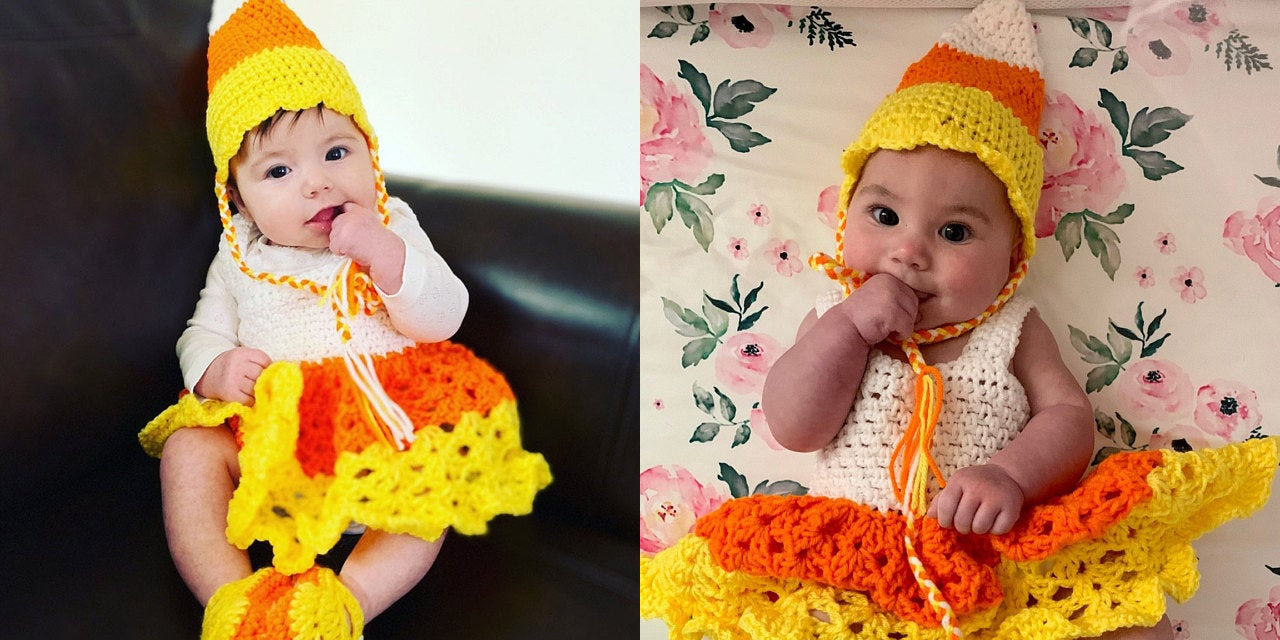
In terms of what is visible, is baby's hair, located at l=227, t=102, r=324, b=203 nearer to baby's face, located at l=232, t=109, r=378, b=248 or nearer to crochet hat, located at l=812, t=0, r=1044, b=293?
baby's face, located at l=232, t=109, r=378, b=248

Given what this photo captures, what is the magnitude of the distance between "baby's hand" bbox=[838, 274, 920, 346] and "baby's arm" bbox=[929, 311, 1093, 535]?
0.43ft

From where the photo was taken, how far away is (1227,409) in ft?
3.24

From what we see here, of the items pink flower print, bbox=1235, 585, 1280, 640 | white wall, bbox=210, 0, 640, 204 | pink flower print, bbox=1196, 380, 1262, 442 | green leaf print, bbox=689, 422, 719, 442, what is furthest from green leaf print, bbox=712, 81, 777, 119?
pink flower print, bbox=1235, 585, 1280, 640

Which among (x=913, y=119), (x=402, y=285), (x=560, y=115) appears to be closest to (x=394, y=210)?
(x=402, y=285)

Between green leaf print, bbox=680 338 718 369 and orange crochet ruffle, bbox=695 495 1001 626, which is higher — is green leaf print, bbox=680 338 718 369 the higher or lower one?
→ the higher one

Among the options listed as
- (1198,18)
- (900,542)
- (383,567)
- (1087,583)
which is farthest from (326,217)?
(1198,18)

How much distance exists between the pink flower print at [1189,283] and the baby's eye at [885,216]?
1.04ft

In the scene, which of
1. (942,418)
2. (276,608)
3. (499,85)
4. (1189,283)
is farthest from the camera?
(1189,283)

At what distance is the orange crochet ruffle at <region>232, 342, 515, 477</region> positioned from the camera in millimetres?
713

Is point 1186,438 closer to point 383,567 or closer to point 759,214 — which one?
point 759,214

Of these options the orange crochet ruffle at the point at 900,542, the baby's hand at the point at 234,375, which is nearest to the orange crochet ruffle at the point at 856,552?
the orange crochet ruffle at the point at 900,542

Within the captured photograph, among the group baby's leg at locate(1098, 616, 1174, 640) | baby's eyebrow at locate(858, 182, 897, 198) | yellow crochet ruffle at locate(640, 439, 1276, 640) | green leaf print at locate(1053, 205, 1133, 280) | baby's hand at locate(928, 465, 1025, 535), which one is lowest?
baby's leg at locate(1098, 616, 1174, 640)

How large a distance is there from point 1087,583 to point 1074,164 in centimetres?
43

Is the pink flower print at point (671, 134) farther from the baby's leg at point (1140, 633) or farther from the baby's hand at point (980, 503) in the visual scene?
the baby's leg at point (1140, 633)
